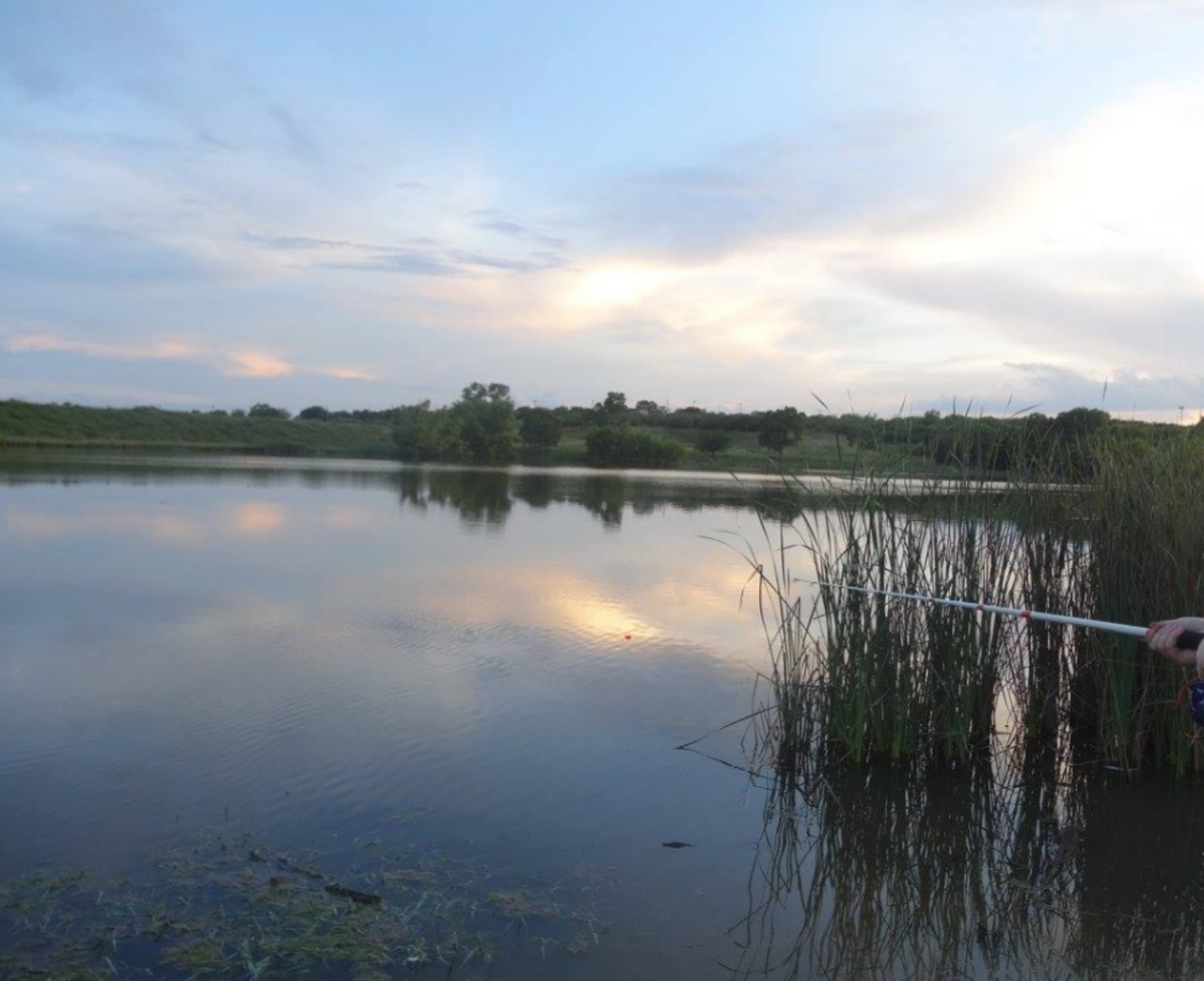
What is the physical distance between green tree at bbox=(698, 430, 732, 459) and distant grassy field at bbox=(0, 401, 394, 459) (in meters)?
18.8

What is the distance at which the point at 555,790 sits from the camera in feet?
18.9

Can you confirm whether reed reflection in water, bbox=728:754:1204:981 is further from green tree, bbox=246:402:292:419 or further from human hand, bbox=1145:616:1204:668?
green tree, bbox=246:402:292:419

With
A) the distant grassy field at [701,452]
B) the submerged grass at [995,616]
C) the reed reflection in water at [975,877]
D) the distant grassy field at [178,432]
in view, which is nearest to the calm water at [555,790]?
the reed reflection in water at [975,877]

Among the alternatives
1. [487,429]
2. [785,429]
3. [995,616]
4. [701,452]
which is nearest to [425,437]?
[487,429]

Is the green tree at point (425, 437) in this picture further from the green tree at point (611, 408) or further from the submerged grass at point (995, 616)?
the submerged grass at point (995, 616)

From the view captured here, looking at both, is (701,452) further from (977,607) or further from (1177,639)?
(1177,639)

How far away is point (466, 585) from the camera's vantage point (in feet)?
40.9

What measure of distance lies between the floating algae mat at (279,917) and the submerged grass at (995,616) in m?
2.31

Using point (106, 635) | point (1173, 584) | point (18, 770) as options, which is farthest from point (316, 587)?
point (1173, 584)

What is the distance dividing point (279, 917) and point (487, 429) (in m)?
55.1

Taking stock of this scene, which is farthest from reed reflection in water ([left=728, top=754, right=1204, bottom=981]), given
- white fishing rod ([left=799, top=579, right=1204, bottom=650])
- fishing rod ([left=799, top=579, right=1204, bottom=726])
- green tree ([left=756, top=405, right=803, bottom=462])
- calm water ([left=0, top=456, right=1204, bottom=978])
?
green tree ([left=756, top=405, right=803, bottom=462])

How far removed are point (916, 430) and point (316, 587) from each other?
7.35 metres

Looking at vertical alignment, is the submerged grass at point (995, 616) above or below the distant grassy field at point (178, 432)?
below

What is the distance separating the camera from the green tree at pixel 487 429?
2273 inches
